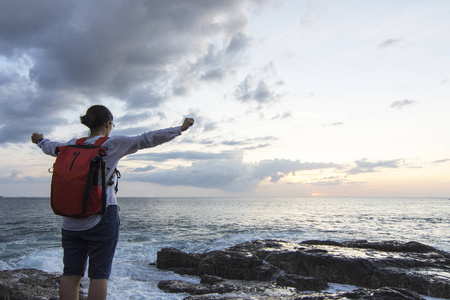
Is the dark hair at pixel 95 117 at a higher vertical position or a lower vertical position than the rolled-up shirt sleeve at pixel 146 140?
higher

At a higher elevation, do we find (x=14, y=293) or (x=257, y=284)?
(x=14, y=293)

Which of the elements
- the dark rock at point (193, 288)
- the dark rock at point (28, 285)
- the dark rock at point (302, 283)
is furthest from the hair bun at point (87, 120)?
the dark rock at point (302, 283)

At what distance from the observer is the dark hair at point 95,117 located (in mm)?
3129

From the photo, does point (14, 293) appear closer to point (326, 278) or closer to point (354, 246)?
point (326, 278)

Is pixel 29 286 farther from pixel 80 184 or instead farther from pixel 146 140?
pixel 146 140

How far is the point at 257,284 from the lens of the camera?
8047mm

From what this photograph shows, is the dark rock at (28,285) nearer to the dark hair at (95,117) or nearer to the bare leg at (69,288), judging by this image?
the bare leg at (69,288)

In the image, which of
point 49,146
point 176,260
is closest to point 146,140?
point 49,146

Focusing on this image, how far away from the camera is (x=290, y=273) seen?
365 inches

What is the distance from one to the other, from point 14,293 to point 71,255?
12.4 feet

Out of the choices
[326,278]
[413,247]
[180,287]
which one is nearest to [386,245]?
[413,247]

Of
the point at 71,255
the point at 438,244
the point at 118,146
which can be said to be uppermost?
the point at 118,146

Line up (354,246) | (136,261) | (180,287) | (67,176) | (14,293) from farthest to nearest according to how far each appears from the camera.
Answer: (354,246) < (136,261) < (180,287) < (14,293) < (67,176)

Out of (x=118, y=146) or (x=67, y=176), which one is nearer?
(x=67, y=176)
